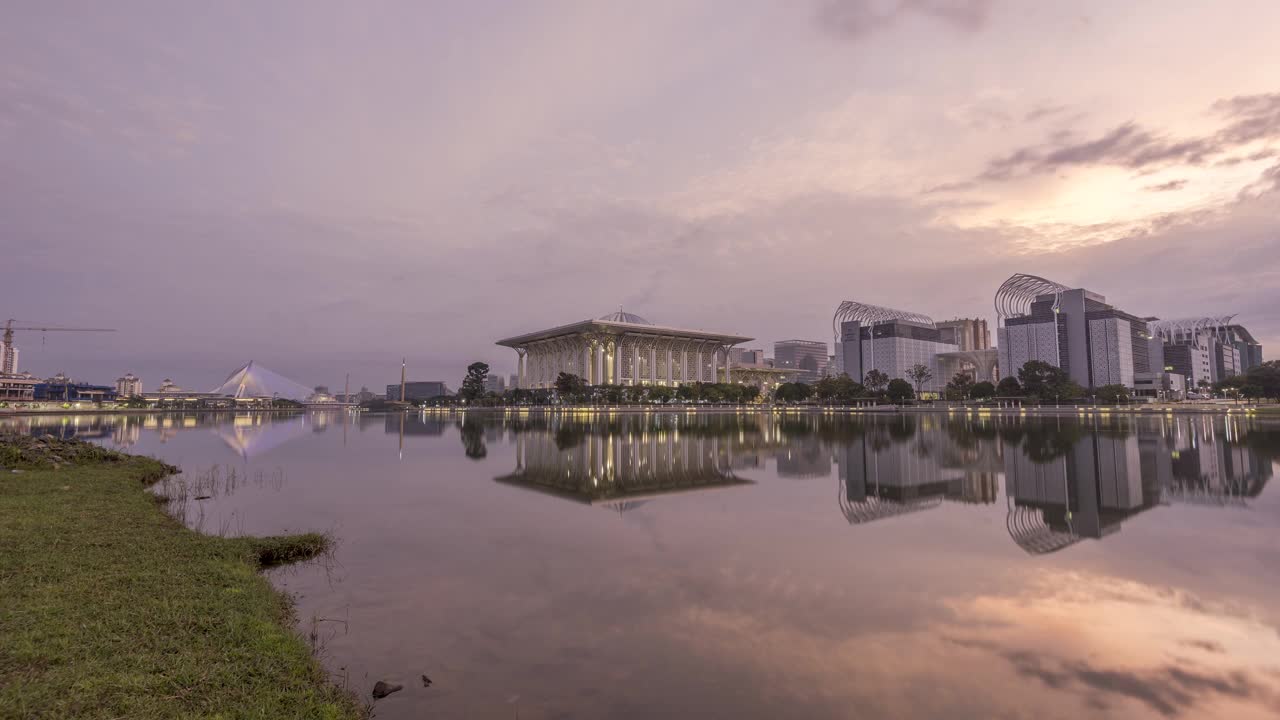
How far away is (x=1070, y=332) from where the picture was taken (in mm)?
151875

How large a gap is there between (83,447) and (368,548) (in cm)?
2090

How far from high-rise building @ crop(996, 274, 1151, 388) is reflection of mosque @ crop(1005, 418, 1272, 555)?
445 feet

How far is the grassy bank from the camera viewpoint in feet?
17.9

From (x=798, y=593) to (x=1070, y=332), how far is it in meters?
176

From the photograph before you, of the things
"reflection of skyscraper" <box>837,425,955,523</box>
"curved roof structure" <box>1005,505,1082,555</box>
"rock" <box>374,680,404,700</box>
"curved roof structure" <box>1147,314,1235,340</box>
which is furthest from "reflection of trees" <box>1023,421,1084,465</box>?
"curved roof structure" <box>1147,314,1235,340</box>

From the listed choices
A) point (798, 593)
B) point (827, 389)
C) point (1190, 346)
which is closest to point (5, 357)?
point (827, 389)

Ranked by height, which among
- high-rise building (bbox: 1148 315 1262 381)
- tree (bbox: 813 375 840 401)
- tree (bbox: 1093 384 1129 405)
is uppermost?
high-rise building (bbox: 1148 315 1262 381)

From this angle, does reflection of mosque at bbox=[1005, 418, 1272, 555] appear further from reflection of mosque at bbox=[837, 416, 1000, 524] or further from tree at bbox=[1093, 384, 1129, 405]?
tree at bbox=[1093, 384, 1129, 405]

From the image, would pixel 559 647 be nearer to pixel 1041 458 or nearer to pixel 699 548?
pixel 699 548

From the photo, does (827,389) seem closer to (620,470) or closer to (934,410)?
(934,410)

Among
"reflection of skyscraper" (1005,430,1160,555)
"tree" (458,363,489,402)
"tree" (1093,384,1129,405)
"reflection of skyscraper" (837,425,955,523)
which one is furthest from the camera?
"tree" (458,363,489,402)

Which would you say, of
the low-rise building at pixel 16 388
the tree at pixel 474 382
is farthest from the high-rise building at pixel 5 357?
the tree at pixel 474 382

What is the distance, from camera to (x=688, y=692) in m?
6.34

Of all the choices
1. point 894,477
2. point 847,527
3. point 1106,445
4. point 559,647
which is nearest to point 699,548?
point 847,527
